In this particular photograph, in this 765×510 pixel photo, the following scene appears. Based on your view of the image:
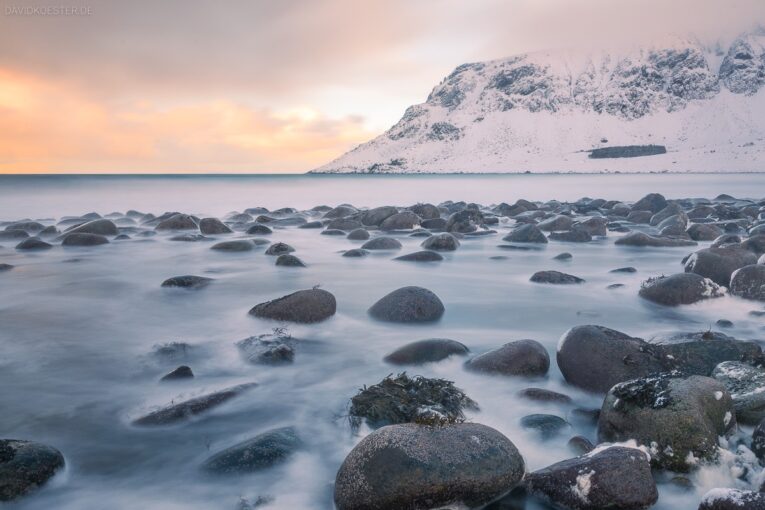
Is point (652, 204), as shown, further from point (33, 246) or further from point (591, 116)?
point (591, 116)

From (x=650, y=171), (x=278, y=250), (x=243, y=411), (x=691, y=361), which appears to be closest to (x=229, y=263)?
(x=278, y=250)

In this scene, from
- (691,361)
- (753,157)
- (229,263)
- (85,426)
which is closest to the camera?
(85,426)

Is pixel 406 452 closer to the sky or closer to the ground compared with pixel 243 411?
closer to the sky

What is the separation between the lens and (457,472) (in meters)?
3.00

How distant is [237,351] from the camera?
569cm

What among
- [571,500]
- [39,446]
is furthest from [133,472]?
[571,500]

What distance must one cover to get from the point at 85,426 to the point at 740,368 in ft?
16.3

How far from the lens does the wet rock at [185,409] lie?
4113 mm

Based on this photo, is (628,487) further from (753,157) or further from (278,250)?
(753,157)

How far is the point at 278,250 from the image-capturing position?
12.2 m

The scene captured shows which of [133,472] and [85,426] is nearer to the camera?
[133,472]

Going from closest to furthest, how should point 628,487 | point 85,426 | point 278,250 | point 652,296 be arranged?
point 628,487 → point 85,426 → point 652,296 → point 278,250

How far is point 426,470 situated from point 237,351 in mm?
3229

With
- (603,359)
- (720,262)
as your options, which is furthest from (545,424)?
(720,262)
